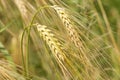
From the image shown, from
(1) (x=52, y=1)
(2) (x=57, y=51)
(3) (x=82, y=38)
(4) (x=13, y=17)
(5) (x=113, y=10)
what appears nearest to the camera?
(2) (x=57, y=51)

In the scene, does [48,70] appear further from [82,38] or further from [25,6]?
[82,38]

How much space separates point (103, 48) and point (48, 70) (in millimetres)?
616

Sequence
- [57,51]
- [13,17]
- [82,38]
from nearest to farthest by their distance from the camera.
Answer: [57,51] → [82,38] → [13,17]

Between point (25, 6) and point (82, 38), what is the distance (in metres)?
0.38

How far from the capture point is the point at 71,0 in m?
1.14

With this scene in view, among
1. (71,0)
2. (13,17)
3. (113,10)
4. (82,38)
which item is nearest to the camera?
(82,38)

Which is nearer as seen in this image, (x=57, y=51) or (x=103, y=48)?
(x=57, y=51)

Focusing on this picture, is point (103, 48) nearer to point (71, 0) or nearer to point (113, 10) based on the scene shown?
point (71, 0)

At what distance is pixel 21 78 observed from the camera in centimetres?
87

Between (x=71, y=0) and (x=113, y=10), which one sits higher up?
(x=71, y=0)

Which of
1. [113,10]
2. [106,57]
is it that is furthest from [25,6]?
[113,10]

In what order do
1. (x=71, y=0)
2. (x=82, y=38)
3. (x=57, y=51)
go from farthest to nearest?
(x=71, y=0), (x=82, y=38), (x=57, y=51)

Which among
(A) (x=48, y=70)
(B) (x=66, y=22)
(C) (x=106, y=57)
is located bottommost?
(A) (x=48, y=70)

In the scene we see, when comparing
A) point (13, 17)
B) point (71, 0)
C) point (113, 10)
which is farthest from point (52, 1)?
point (113, 10)
